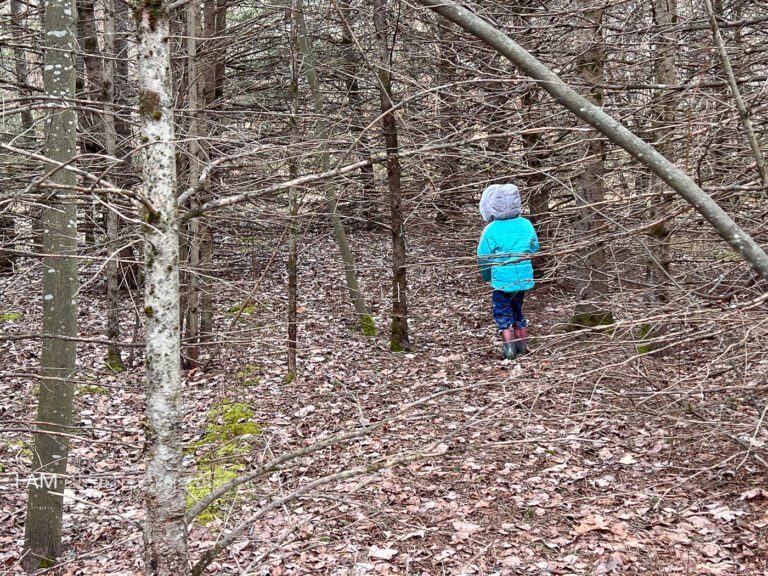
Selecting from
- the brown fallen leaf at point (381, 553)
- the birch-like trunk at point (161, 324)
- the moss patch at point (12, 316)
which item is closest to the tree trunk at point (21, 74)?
the birch-like trunk at point (161, 324)

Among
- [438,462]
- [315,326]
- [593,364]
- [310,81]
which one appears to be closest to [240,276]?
[315,326]

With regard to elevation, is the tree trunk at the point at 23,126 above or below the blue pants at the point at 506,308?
above

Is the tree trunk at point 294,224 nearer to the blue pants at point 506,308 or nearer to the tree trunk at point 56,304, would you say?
the blue pants at point 506,308

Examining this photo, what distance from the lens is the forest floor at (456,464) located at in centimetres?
367

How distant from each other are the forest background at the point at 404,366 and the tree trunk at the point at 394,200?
0.04 metres

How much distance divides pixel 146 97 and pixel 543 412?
4.97m

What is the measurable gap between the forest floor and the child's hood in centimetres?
175

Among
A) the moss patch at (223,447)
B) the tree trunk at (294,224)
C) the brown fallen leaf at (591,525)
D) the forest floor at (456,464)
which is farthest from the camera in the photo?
the tree trunk at (294,224)

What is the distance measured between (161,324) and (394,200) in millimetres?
5842

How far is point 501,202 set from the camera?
8.00 meters

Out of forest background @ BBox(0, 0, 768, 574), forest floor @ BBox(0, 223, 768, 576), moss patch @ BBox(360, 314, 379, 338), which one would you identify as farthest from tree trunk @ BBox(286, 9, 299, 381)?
moss patch @ BBox(360, 314, 379, 338)

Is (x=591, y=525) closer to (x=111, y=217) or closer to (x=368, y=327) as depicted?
(x=368, y=327)

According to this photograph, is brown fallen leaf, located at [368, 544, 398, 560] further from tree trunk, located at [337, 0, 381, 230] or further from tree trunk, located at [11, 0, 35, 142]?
tree trunk, located at [11, 0, 35, 142]

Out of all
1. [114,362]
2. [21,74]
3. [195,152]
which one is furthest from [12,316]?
[195,152]
